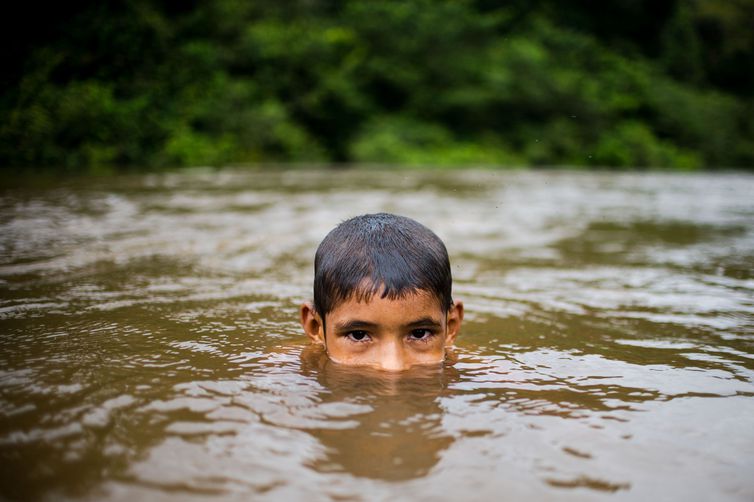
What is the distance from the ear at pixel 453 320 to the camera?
2740 mm

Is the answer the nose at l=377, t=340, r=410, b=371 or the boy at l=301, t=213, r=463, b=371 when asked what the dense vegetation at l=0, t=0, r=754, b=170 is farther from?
the nose at l=377, t=340, r=410, b=371

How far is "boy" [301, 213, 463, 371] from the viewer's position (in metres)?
2.38

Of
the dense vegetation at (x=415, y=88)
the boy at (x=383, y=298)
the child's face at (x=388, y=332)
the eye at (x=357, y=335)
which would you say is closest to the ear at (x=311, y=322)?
the boy at (x=383, y=298)

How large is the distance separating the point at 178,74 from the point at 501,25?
25.8 m

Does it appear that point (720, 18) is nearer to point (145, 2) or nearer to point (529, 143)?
point (529, 143)

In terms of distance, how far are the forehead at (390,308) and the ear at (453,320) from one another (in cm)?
27

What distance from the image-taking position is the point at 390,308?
2381 millimetres

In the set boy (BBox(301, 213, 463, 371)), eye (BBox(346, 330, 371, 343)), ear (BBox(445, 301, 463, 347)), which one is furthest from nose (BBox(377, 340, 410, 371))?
ear (BBox(445, 301, 463, 347))

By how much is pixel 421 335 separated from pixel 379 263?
0.33 metres

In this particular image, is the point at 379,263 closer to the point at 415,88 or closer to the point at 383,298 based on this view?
the point at 383,298

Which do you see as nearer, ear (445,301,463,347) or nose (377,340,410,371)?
nose (377,340,410,371)

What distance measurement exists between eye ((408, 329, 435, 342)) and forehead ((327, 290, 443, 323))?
0.23 feet

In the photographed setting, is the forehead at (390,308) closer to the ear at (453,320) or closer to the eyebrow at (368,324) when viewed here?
the eyebrow at (368,324)

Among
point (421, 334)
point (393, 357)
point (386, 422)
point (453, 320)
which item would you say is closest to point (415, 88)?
point (453, 320)
